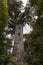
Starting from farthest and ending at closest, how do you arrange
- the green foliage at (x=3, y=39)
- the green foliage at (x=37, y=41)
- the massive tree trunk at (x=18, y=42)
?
the massive tree trunk at (x=18, y=42), the green foliage at (x=37, y=41), the green foliage at (x=3, y=39)

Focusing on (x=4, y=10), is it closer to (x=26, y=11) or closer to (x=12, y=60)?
(x=12, y=60)

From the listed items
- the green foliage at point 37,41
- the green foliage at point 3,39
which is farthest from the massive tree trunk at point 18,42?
the green foliage at point 3,39

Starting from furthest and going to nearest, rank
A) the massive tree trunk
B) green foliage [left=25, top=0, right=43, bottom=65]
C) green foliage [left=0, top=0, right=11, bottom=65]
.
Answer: the massive tree trunk → green foliage [left=25, top=0, right=43, bottom=65] → green foliage [left=0, top=0, right=11, bottom=65]

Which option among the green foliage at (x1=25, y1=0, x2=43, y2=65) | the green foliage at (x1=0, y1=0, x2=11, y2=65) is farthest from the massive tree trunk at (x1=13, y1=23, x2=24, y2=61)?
the green foliage at (x1=0, y1=0, x2=11, y2=65)

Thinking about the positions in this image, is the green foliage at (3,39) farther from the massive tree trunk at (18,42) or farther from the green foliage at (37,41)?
the massive tree trunk at (18,42)

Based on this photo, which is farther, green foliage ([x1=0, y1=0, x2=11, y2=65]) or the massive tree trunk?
the massive tree trunk

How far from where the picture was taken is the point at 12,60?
823 centimetres

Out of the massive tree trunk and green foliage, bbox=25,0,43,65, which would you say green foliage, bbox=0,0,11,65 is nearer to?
green foliage, bbox=25,0,43,65

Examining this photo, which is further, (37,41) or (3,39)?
(37,41)

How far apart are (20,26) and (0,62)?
6.20 meters

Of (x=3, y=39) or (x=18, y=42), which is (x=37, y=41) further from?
(x=18, y=42)

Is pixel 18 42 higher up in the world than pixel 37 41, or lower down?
higher up

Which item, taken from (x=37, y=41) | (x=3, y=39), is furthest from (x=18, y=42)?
(x=3, y=39)

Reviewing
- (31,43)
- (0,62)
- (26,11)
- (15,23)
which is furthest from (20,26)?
(0,62)
